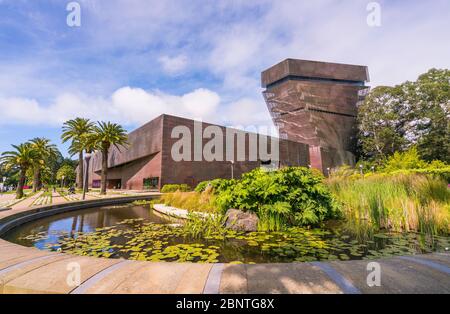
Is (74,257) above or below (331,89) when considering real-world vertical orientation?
below

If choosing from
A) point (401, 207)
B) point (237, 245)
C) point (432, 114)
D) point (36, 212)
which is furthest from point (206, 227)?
point (432, 114)

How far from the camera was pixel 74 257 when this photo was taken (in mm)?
3248

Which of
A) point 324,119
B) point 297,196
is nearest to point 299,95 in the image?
point 324,119

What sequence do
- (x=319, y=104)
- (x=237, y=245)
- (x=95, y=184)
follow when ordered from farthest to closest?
(x=95, y=184), (x=319, y=104), (x=237, y=245)

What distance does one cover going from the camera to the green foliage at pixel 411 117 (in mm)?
33000

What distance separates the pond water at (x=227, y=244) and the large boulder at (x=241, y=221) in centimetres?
44

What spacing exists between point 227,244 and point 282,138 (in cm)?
4869

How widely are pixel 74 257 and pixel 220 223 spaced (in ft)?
13.8

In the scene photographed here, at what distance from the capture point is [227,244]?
17.0 ft

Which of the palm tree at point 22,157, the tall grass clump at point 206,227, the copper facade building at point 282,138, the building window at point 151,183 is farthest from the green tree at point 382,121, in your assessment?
the palm tree at point 22,157

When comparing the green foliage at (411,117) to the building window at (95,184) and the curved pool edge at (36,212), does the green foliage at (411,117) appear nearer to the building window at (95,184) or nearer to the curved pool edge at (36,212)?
the curved pool edge at (36,212)

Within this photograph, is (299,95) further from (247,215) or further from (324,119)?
(247,215)

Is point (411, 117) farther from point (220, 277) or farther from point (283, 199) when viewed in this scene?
point (220, 277)
